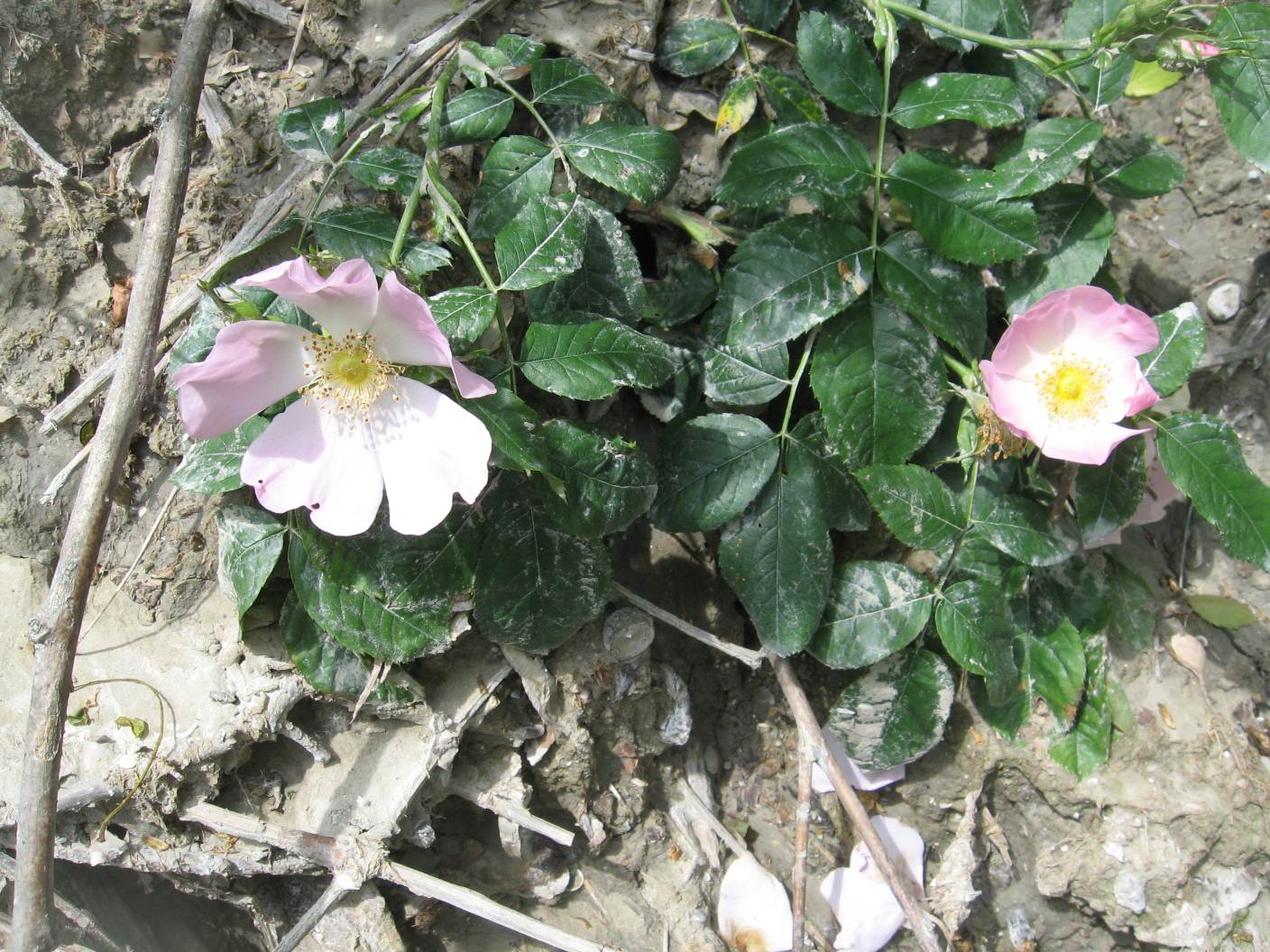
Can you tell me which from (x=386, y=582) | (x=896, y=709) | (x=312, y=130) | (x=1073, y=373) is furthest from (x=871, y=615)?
(x=312, y=130)

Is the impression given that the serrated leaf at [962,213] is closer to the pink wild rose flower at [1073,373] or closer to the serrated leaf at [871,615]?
the pink wild rose flower at [1073,373]

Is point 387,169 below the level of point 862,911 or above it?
above

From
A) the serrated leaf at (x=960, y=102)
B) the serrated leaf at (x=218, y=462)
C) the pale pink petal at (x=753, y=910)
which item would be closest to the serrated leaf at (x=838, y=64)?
the serrated leaf at (x=960, y=102)

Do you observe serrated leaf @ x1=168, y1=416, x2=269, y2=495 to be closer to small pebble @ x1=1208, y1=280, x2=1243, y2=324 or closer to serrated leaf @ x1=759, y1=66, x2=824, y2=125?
serrated leaf @ x1=759, y1=66, x2=824, y2=125

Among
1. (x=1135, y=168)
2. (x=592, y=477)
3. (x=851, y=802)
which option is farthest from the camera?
(x=851, y=802)

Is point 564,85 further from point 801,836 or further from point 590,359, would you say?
point 801,836

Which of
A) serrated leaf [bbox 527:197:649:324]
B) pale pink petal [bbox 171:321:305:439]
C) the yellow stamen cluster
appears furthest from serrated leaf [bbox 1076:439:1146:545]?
pale pink petal [bbox 171:321:305:439]
